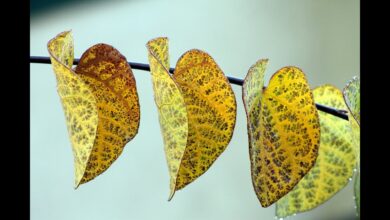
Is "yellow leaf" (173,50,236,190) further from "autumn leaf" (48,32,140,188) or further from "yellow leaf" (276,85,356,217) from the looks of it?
"yellow leaf" (276,85,356,217)

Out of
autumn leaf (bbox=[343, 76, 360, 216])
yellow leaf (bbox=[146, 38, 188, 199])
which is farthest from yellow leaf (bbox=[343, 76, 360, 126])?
yellow leaf (bbox=[146, 38, 188, 199])

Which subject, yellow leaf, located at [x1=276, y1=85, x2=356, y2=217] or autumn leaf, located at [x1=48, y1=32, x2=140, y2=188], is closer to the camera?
autumn leaf, located at [x1=48, y1=32, x2=140, y2=188]

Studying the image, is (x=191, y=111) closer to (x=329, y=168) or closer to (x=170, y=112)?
(x=170, y=112)

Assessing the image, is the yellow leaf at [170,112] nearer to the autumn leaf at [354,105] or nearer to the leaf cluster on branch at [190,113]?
the leaf cluster on branch at [190,113]

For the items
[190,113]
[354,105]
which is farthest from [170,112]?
[354,105]
